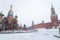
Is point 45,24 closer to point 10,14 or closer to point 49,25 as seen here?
point 49,25

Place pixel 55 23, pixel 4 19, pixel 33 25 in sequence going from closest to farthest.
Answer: pixel 4 19
pixel 55 23
pixel 33 25

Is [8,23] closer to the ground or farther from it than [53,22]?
farther from it

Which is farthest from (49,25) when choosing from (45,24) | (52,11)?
(52,11)

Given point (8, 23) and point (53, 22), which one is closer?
point (8, 23)

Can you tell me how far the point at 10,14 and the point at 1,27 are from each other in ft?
24.2

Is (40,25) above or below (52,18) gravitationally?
below

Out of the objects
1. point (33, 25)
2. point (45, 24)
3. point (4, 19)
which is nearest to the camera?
point (4, 19)

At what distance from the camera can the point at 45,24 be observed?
6681 cm

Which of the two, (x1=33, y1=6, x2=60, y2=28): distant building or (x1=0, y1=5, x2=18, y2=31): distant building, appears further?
(x1=33, y1=6, x2=60, y2=28): distant building

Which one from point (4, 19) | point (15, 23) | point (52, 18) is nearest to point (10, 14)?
point (4, 19)

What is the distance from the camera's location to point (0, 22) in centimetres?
3781

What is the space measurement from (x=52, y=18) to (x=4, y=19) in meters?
31.1

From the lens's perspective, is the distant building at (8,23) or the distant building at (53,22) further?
the distant building at (53,22)

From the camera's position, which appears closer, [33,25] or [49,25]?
[49,25]
